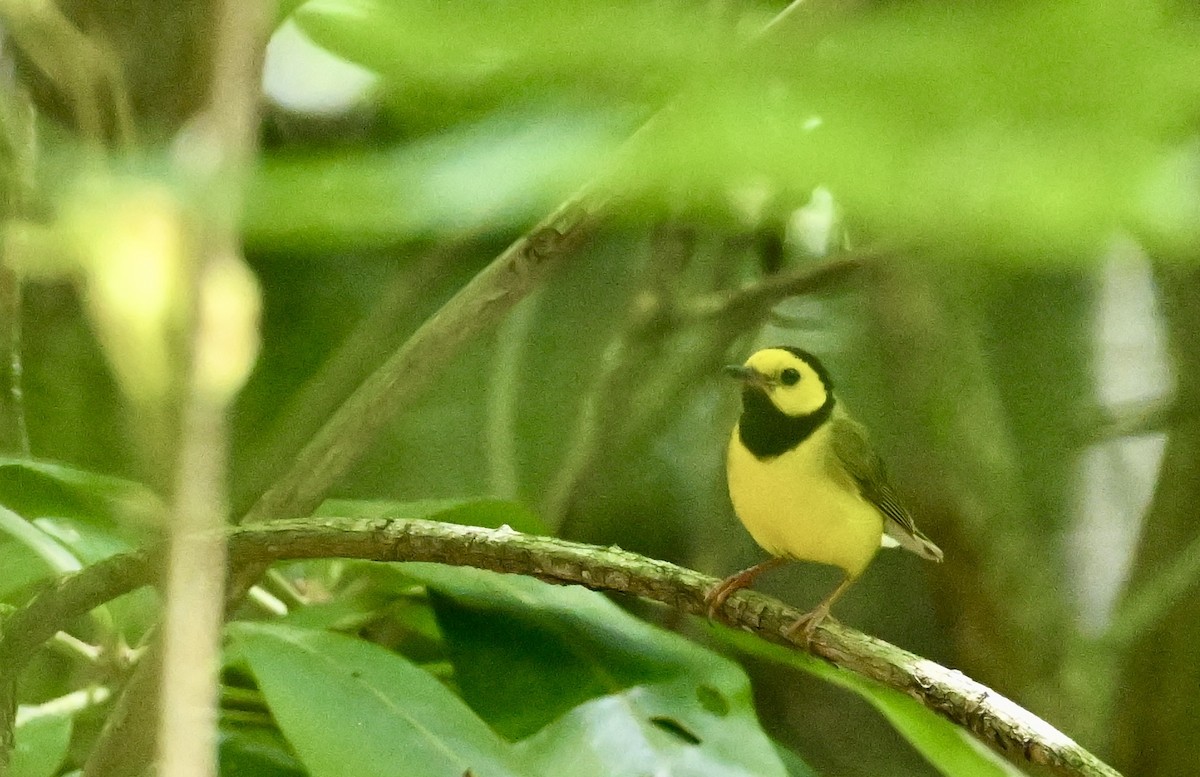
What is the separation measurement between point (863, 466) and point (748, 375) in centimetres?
11

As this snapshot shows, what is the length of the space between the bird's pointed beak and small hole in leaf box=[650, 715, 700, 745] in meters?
0.23

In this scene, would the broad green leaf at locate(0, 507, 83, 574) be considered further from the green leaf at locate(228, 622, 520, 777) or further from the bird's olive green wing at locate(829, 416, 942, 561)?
the bird's olive green wing at locate(829, 416, 942, 561)

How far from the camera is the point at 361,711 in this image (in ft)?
2.26

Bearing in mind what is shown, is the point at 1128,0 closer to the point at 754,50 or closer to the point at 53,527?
the point at 754,50

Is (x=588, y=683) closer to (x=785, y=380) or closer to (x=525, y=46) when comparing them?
(x=785, y=380)

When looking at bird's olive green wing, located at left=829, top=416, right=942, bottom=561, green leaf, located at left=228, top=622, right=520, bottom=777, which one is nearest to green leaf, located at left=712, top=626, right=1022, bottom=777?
bird's olive green wing, located at left=829, top=416, right=942, bottom=561

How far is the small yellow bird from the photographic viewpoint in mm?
790

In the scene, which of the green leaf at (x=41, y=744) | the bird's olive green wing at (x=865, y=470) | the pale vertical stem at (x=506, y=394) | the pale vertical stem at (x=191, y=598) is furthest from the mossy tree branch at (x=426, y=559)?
the pale vertical stem at (x=506, y=394)

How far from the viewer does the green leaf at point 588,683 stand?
28.1 inches

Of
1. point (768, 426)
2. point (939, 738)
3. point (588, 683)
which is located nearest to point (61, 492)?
point (588, 683)

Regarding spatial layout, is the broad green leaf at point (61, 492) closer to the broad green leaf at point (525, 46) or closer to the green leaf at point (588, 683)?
the green leaf at point (588, 683)

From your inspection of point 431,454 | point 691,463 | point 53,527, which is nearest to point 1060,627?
point 691,463

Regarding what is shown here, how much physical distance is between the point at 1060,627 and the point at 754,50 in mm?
913

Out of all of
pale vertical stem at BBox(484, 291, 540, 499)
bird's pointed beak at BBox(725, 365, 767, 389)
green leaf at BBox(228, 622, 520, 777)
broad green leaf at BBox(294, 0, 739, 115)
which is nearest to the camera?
broad green leaf at BBox(294, 0, 739, 115)
